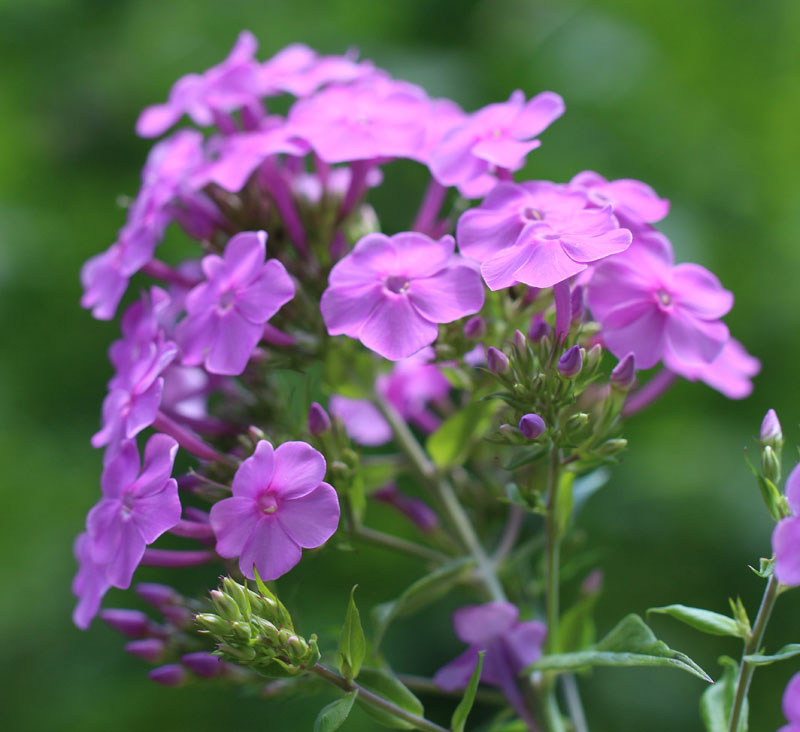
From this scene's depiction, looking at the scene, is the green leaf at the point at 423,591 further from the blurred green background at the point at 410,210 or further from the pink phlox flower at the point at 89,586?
the blurred green background at the point at 410,210

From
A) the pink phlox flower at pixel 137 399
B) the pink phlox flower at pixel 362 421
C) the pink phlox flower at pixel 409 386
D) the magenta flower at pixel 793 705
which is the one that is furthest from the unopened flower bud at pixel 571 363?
the pink phlox flower at pixel 362 421

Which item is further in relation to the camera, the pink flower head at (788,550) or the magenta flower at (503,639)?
the magenta flower at (503,639)

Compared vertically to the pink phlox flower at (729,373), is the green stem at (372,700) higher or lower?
lower

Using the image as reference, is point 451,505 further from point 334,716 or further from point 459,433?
point 334,716

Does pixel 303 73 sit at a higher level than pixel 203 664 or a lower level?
higher

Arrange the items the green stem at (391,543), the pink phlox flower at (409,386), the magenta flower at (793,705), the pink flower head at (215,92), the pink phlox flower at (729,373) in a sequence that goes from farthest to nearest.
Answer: the pink phlox flower at (409,386) → the pink flower head at (215,92) → the pink phlox flower at (729,373) → the green stem at (391,543) → the magenta flower at (793,705)

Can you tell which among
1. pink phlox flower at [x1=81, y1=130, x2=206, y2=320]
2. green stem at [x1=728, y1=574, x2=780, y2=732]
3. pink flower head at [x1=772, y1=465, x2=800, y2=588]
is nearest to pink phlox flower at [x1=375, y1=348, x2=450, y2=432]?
pink phlox flower at [x1=81, y1=130, x2=206, y2=320]

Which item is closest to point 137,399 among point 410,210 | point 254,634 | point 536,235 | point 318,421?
point 318,421

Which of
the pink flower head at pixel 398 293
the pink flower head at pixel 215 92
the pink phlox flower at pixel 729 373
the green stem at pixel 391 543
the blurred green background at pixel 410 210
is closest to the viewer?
the pink flower head at pixel 398 293

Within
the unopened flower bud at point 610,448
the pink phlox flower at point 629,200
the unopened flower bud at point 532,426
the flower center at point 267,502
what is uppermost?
the pink phlox flower at point 629,200
